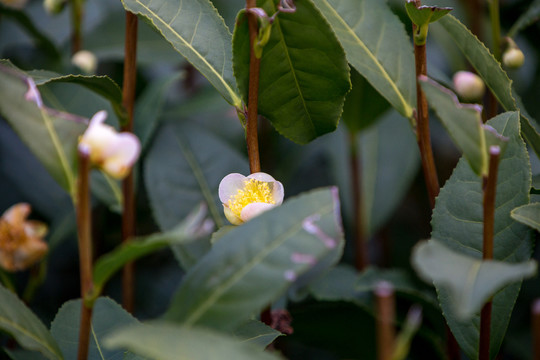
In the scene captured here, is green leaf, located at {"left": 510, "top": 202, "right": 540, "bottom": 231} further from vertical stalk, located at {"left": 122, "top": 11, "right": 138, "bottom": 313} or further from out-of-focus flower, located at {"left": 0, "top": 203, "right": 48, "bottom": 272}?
out-of-focus flower, located at {"left": 0, "top": 203, "right": 48, "bottom": 272}

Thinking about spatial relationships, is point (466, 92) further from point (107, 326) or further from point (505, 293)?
point (107, 326)

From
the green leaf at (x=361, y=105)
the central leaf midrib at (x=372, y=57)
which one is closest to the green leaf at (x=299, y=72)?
the central leaf midrib at (x=372, y=57)

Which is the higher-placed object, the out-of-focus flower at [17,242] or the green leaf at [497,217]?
the green leaf at [497,217]

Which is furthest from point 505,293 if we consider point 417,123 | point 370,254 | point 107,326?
→ point 370,254

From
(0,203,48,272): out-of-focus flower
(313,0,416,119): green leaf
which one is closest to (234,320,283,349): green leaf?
(313,0,416,119): green leaf

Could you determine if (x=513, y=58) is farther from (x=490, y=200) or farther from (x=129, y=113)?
(x=129, y=113)

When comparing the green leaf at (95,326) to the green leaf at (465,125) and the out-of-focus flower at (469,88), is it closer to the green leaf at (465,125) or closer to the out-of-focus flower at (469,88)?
the green leaf at (465,125)
